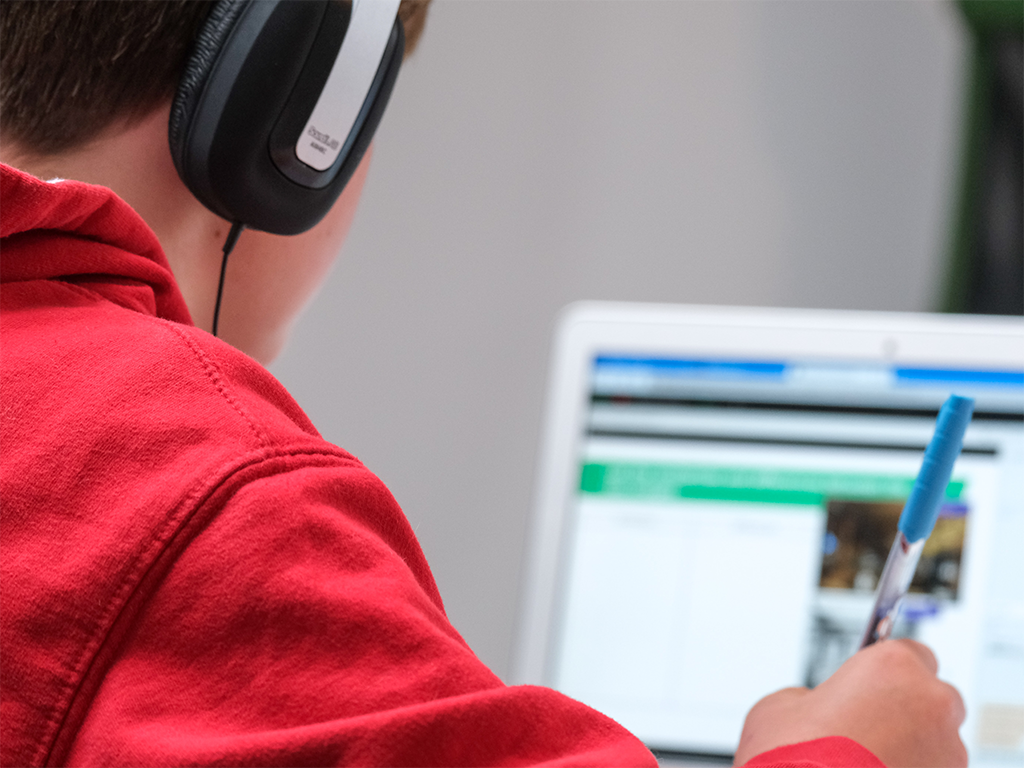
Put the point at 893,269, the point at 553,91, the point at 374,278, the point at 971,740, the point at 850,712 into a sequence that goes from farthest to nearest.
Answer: the point at 893,269, the point at 553,91, the point at 374,278, the point at 971,740, the point at 850,712

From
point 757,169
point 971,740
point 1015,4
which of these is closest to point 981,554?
point 971,740

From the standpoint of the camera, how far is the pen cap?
0.46 meters

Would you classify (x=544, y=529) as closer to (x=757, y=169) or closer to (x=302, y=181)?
(x=302, y=181)

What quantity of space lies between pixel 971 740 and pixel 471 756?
0.49 m

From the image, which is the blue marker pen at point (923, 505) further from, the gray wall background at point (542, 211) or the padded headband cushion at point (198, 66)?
the gray wall background at point (542, 211)

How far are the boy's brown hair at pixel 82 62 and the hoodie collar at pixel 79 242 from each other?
9 cm

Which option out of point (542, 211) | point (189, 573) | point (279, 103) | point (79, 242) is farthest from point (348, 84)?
point (542, 211)

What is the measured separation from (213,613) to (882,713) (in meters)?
0.30

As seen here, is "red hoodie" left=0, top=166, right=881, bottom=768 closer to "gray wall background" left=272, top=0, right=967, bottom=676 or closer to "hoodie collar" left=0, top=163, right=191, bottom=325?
"hoodie collar" left=0, top=163, right=191, bottom=325

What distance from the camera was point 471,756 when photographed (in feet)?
1.02

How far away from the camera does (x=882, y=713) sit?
0.47m

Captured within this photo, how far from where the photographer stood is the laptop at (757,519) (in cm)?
71

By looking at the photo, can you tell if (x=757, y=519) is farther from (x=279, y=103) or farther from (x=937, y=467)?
(x=279, y=103)

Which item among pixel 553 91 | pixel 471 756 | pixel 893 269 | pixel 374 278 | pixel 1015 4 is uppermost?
pixel 1015 4
